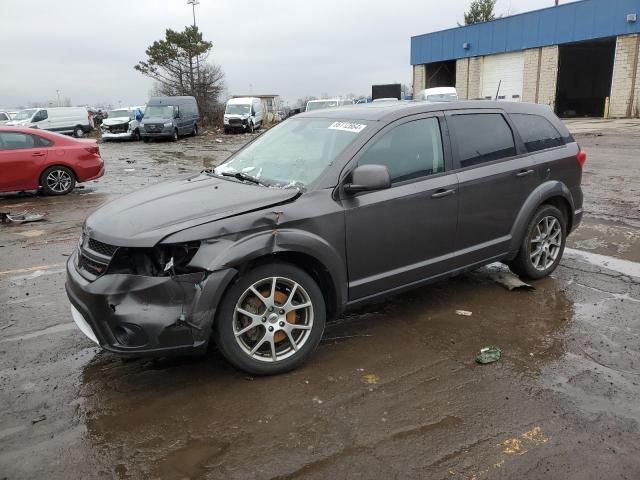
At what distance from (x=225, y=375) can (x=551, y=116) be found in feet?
13.5

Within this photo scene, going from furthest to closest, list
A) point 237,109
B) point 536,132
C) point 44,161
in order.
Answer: point 237,109, point 44,161, point 536,132

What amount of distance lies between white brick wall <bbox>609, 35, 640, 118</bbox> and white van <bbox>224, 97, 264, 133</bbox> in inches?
876

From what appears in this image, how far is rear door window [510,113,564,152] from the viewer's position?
5035 millimetres

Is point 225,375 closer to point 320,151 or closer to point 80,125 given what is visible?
point 320,151

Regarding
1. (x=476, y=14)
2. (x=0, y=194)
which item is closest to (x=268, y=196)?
(x=0, y=194)

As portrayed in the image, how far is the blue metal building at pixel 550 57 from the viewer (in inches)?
1222

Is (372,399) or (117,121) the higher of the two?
(117,121)

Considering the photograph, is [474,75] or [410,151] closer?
[410,151]

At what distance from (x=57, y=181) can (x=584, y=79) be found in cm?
4050

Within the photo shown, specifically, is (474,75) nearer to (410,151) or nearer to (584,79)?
(584,79)

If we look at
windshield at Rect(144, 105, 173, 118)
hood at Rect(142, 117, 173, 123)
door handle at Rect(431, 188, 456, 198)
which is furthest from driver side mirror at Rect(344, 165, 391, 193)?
windshield at Rect(144, 105, 173, 118)

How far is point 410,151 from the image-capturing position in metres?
4.23

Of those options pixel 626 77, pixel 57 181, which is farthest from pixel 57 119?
pixel 626 77

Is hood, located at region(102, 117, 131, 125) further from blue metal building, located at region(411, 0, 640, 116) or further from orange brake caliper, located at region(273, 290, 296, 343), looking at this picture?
orange brake caliper, located at region(273, 290, 296, 343)
